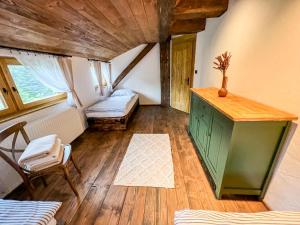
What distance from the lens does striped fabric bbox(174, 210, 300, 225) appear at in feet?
2.26

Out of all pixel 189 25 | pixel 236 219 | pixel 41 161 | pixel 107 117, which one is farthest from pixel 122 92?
pixel 236 219

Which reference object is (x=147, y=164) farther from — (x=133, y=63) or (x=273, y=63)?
(x=133, y=63)

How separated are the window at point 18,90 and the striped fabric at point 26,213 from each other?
1.42 meters

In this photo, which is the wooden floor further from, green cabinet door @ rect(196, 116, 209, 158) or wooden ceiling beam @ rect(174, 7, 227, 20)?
wooden ceiling beam @ rect(174, 7, 227, 20)

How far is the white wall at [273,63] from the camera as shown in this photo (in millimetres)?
1106

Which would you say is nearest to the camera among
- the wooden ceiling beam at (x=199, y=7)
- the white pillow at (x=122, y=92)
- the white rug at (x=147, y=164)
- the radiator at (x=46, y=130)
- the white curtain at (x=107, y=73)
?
the radiator at (x=46, y=130)

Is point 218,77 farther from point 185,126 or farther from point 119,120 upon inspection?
point 119,120

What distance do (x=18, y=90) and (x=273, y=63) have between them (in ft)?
10.3

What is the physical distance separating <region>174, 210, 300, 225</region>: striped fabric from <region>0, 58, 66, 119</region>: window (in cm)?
233

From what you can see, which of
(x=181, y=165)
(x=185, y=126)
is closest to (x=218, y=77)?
(x=185, y=126)

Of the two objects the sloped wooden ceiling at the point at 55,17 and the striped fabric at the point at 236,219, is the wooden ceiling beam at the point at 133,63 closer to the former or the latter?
the sloped wooden ceiling at the point at 55,17

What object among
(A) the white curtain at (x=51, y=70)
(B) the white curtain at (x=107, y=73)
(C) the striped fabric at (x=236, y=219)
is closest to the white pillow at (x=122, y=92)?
(B) the white curtain at (x=107, y=73)

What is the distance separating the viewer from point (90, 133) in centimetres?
308

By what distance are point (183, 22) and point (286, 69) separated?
240 centimetres
